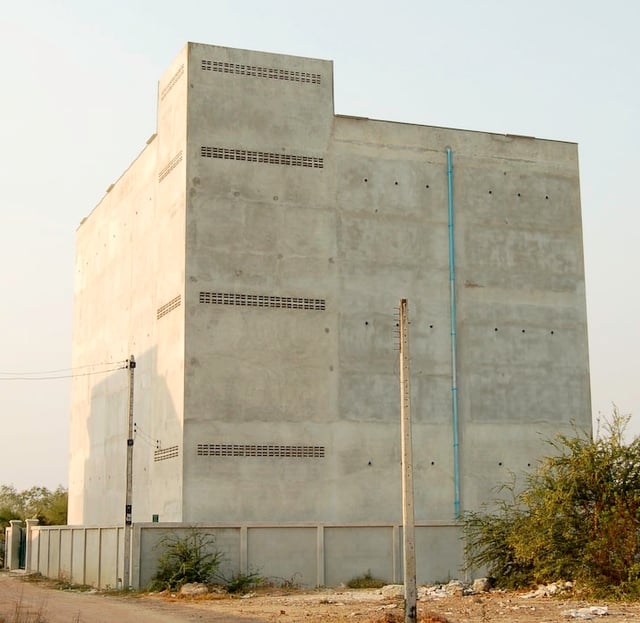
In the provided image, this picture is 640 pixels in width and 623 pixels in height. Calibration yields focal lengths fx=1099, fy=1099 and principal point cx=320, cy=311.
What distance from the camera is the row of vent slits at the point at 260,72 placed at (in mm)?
44344

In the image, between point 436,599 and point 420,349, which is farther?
point 420,349

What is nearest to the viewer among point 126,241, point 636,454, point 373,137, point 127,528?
point 636,454

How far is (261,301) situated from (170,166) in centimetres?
725

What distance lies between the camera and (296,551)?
A: 3791 centimetres

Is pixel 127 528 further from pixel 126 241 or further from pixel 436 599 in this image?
pixel 126 241

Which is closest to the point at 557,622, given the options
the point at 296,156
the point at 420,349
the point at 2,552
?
the point at 420,349

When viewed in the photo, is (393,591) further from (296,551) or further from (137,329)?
(137,329)

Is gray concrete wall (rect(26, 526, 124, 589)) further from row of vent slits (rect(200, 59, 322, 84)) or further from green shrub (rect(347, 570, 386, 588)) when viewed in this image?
row of vent slits (rect(200, 59, 322, 84))

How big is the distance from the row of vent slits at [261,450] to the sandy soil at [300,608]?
24.3 feet

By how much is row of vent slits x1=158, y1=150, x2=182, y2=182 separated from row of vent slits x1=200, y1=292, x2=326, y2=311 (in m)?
5.93

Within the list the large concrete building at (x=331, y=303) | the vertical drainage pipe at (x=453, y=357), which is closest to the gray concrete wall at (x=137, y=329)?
the large concrete building at (x=331, y=303)

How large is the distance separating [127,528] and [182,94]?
713 inches

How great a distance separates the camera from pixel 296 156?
4481cm

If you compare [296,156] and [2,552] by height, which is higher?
[296,156]
